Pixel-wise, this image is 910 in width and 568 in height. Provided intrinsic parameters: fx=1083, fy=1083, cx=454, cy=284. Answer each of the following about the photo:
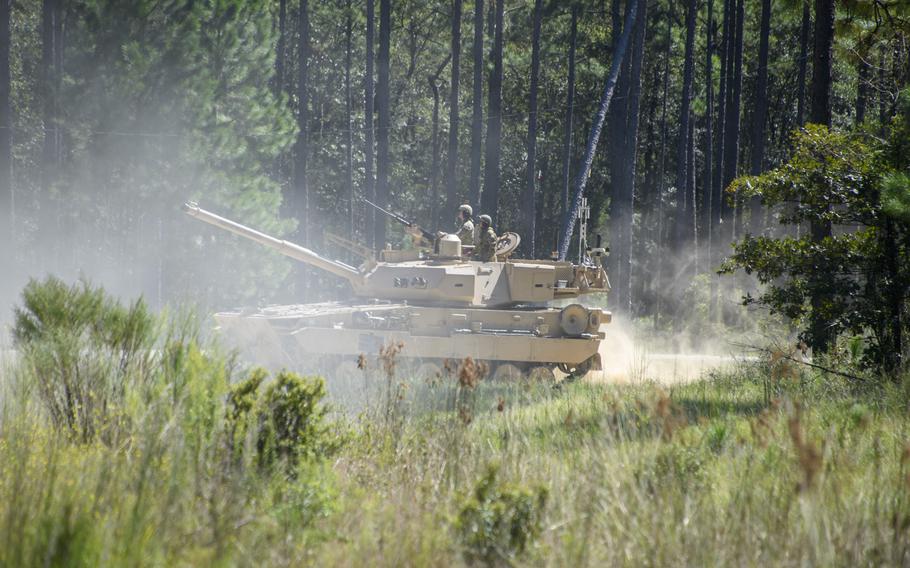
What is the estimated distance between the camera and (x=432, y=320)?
15766 millimetres

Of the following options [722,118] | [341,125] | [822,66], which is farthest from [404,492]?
[341,125]

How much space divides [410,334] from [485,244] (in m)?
2.48

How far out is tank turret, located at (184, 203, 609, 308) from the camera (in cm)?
1603

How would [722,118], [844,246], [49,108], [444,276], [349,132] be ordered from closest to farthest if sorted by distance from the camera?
1. [844,246]
2. [444,276]
3. [49,108]
4. [349,132]
5. [722,118]

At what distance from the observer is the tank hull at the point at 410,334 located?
14859mm

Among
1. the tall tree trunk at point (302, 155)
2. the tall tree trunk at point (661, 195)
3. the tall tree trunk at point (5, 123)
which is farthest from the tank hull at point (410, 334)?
the tall tree trunk at point (661, 195)

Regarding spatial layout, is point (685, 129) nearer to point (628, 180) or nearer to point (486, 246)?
point (628, 180)

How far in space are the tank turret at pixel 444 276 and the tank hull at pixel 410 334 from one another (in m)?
0.25

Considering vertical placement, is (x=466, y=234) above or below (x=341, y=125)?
below

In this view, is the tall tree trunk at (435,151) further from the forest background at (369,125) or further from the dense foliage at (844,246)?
the dense foliage at (844,246)

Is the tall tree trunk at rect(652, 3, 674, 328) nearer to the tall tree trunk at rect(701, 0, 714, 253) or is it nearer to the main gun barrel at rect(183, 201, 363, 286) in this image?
the tall tree trunk at rect(701, 0, 714, 253)

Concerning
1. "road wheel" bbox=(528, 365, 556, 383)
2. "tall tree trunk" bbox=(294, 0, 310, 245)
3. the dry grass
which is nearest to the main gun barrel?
"road wheel" bbox=(528, 365, 556, 383)

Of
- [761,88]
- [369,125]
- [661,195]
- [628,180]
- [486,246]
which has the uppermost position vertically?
[761,88]

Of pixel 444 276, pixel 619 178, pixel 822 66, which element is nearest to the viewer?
pixel 822 66
